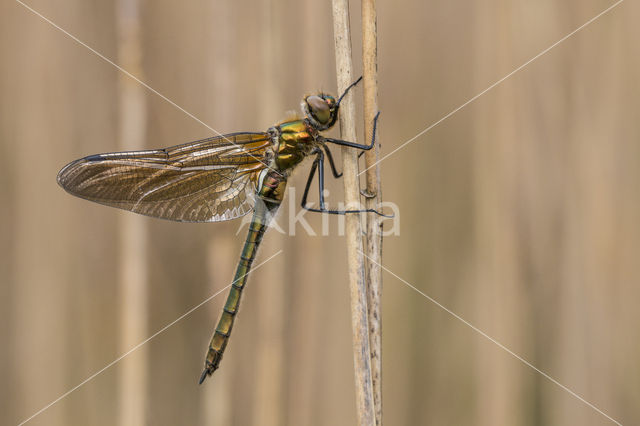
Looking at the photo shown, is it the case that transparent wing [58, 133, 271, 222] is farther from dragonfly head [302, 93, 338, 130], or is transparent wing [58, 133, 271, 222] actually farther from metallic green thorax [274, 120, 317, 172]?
dragonfly head [302, 93, 338, 130]

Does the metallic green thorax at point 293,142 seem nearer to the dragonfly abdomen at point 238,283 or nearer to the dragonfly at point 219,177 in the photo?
the dragonfly at point 219,177

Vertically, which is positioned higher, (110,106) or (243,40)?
(243,40)

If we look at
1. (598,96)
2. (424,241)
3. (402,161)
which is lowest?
(424,241)

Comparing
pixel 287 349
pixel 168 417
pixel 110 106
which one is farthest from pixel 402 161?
pixel 168 417

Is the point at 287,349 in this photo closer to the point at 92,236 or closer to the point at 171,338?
the point at 171,338

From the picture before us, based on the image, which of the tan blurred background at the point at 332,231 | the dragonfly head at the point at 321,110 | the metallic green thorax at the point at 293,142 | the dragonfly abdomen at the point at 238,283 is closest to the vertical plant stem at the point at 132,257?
the tan blurred background at the point at 332,231

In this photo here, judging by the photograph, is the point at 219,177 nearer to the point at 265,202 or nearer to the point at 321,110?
the point at 265,202

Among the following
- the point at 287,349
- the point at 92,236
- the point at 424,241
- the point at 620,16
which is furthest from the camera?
the point at 92,236
